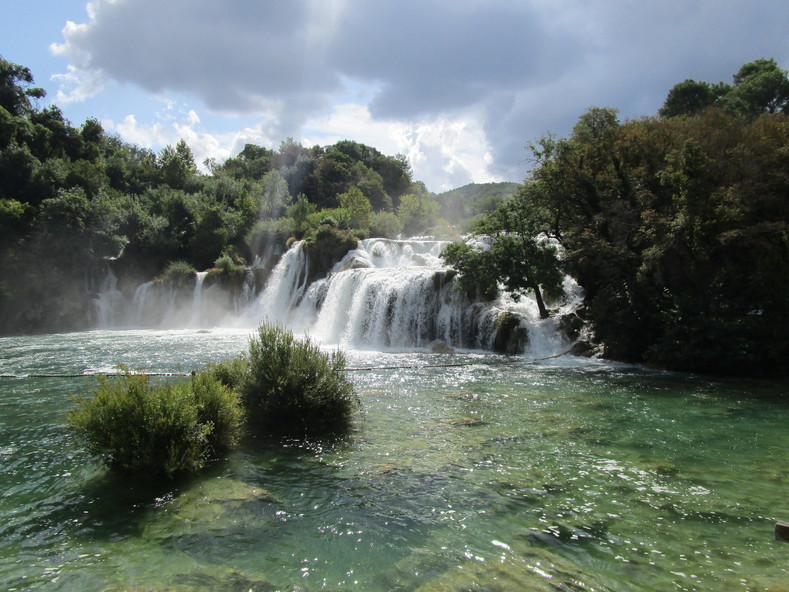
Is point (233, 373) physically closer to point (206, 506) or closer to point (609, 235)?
point (206, 506)

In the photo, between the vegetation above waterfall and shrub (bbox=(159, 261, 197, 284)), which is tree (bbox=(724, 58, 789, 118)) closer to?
the vegetation above waterfall

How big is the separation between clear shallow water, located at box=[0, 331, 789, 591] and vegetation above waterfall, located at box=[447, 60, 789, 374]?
4784 millimetres

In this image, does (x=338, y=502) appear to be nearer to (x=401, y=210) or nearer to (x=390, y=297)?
(x=390, y=297)

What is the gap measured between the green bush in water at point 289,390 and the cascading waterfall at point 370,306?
11576 millimetres

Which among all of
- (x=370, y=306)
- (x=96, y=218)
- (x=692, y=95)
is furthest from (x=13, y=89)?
(x=692, y=95)

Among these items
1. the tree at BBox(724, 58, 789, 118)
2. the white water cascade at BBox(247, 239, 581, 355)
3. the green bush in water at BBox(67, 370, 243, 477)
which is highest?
the tree at BBox(724, 58, 789, 118)

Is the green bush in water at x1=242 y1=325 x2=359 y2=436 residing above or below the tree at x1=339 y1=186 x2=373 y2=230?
below

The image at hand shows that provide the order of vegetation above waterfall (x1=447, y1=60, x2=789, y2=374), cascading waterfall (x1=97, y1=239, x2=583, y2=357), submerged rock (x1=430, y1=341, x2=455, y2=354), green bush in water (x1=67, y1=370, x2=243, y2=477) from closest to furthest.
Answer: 1. green bush in water (x1=67, y1=370, x2=243, y2=477)
2. vegetation above waterfall (x1=447, y1=60, x2=789, y2=374)
3. submerged rock (x1=430, y1=341, x2=455, y2=354)
4. cascading waterfall (x1=97, y1=239, x2=583, y2=357)

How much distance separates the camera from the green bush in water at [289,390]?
30.1ft

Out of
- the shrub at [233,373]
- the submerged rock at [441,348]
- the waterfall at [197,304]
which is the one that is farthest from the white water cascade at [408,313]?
the shrub at [233,373]

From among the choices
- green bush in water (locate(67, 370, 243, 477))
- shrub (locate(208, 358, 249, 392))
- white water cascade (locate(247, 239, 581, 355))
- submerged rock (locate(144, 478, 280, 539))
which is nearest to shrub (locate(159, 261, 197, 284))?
white water cascade (locate(247, 239, 581, 355))

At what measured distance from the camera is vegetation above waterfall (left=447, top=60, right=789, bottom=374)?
49.5ft

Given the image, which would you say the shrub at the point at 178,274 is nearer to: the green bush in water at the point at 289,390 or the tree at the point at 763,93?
the green bush in water at the point at 289,390

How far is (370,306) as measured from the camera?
25.1m
